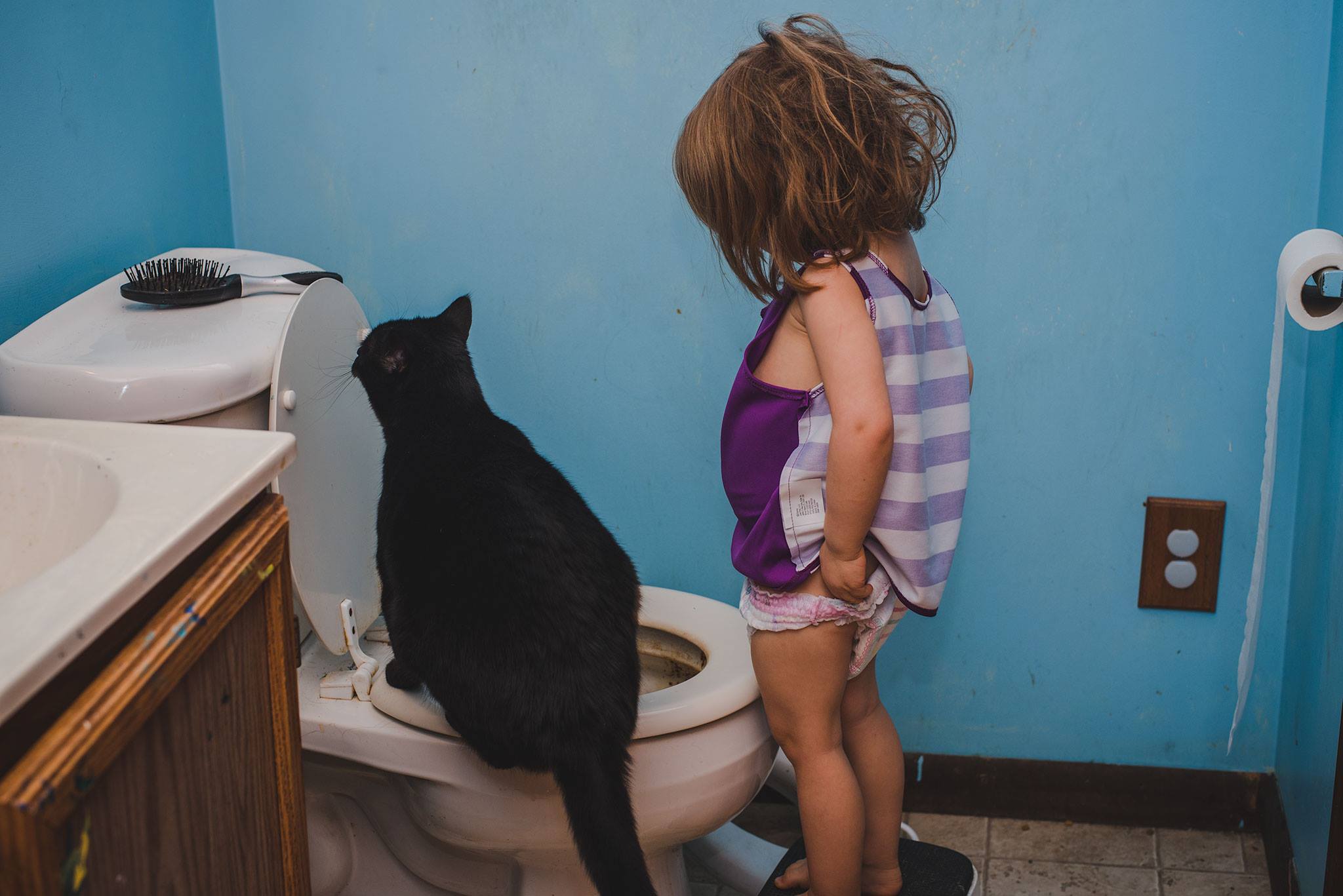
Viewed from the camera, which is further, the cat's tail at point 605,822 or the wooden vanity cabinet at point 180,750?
the cat's tail at point 605,822

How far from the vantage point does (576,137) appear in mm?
1377

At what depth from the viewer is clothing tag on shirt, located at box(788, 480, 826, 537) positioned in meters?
0.95

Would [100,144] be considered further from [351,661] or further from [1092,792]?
[1092,792]

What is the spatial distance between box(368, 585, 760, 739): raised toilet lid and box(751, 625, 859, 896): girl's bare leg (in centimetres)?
4

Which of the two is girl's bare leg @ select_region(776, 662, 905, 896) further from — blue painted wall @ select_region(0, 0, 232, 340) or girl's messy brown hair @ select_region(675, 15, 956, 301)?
blue painted wall @ select_region(0, 0, 232, 340)

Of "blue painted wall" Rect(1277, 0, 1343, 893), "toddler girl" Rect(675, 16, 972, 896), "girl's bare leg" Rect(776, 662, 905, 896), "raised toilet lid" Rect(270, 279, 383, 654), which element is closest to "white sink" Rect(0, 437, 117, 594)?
"raised toilet lid" Rect(270, 279, 383, 654)

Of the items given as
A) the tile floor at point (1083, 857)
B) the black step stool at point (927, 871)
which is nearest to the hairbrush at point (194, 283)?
the black step stool at point (927, 871)

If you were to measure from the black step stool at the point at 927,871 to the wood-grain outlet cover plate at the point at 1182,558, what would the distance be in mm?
492

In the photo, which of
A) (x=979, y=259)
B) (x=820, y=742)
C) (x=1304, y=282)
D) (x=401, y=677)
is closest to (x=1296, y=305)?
(x=1304, y=282)

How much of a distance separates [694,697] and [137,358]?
63cm

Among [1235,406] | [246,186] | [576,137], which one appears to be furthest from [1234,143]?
[246,186]

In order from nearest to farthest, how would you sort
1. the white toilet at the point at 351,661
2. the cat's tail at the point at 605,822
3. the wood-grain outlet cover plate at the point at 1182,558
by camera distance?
the cat's tail at the point at 605,822 < the white toilet at the point at 351,661 < the wood-grain outlet cover plate at the point at 1182,558

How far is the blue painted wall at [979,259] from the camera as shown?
4.20 ft

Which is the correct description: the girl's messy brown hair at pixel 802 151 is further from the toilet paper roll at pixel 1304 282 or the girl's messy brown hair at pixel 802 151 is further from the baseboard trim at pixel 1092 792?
the baseboard trim at pixel 1092 792
